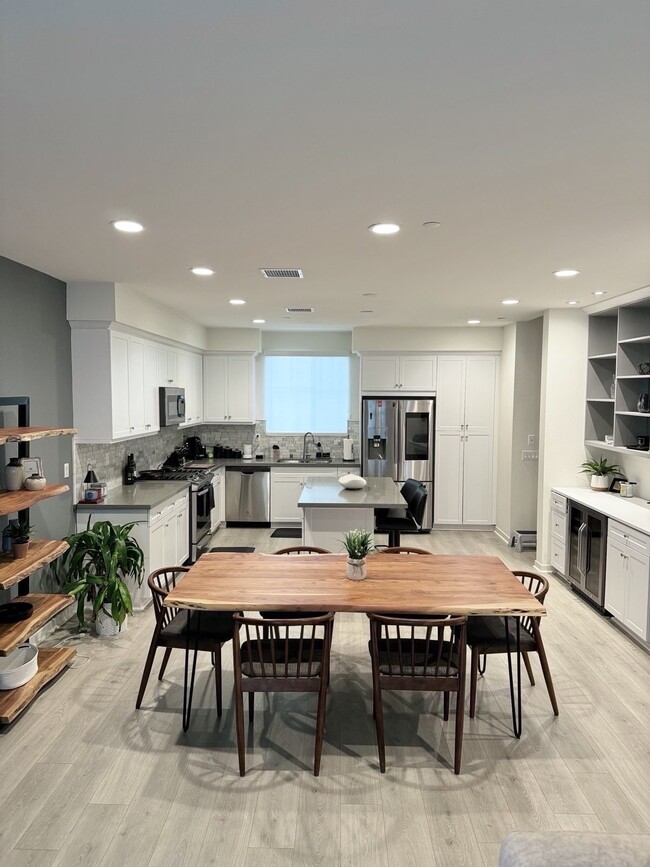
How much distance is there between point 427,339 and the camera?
7.12 metres

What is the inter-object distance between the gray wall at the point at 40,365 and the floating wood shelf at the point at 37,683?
0.50 meters

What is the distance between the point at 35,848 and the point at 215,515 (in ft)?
15.9

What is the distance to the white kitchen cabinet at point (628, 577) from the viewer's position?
391 cm

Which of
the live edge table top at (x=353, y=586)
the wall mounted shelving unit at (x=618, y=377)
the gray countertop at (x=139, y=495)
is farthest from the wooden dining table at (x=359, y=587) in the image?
the wall mounted shelving unit at (x=618, y=377)

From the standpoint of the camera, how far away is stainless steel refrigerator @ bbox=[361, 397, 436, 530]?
725 cm

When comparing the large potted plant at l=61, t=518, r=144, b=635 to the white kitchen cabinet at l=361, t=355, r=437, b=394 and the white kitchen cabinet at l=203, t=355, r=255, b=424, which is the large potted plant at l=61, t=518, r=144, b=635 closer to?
the white kitchen cabinet at l=203, t=355, r=255, b=424

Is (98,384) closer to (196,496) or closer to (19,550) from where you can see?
(19,550)

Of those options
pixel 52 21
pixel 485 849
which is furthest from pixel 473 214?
pixel 485 849

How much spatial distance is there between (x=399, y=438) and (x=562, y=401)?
7.21 feet

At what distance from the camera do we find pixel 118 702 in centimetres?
330

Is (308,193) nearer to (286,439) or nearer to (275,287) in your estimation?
(275,287)

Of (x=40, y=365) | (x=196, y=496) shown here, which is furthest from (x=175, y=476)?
(x=40, y=365)

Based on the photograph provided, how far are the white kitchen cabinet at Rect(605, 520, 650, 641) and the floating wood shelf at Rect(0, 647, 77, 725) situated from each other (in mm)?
3900

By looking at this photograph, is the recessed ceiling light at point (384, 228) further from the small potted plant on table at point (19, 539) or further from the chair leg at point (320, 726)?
the small potted plant on table at point (19, 539)
